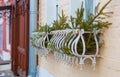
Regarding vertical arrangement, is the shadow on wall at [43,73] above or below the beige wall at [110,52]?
below

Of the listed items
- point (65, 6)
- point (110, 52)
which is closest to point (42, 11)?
point (65, 6)

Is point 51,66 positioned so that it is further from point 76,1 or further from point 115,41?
point 115,41

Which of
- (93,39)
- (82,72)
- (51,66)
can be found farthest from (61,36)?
(51,66)

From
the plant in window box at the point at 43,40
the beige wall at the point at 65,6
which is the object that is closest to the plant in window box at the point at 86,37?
the beige wall at the point at 65,6

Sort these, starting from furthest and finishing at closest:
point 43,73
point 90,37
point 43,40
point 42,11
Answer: point 42,11 → point 43,73 → point 43,40 → point 90,37

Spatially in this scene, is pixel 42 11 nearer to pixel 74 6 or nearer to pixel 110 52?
pixel 74 6

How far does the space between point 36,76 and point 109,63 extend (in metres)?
2.62

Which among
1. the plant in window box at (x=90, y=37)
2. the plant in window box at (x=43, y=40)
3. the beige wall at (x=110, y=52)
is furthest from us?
the plant in window box at (x=43, y=40)

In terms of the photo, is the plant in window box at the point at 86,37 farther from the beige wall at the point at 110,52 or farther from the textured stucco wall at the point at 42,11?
the textured stucco wall at the point at 42,11

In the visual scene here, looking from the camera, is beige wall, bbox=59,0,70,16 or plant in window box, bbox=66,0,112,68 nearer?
plant in window box, bbox=66,0,112,68

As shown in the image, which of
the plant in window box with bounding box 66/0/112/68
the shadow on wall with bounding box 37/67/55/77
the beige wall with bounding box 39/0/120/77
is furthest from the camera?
the shadow on wall with bounding box 37/67/55/77

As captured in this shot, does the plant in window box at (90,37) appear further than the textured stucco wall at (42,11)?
No

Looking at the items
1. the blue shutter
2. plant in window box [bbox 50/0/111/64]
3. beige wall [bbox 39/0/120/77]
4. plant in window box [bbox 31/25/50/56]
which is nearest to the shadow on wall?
plant in window box [bbox 31/25/50/56]

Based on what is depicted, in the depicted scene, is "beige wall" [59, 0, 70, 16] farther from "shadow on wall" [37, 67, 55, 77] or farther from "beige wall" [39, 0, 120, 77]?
"shadow on wall" [37, 67, 55, 77]
